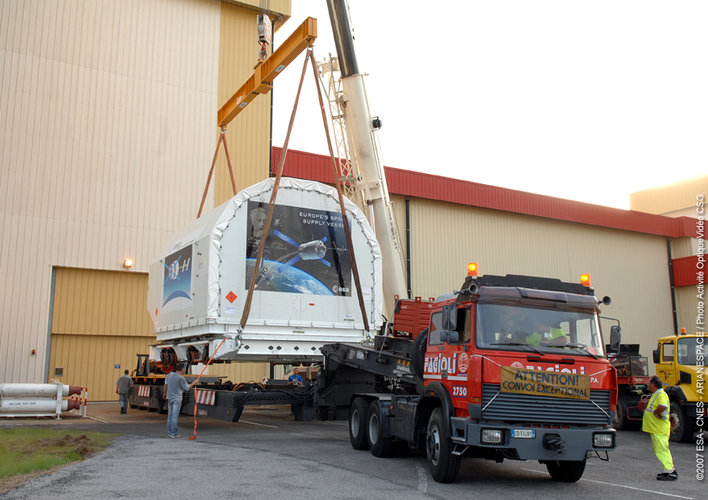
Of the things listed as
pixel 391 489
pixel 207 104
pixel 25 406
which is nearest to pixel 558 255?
pixel 207 104

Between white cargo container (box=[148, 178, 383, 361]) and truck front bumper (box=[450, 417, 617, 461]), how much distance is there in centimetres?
571

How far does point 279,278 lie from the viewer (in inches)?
532

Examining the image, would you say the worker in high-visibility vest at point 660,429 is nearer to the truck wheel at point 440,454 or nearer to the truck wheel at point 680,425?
the truck wheel at point 440,454

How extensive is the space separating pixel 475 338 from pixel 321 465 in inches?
126

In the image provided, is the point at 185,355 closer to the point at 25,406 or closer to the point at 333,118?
the point at 25,406

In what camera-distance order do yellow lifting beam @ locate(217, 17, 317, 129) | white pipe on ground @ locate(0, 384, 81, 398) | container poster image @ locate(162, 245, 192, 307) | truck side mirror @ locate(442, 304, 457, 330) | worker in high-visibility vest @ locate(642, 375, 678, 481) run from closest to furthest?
1. truck side mirror @ locate(442, 304, 457, 330)
2. worker in high-visibility vest @ locate(642, 375, 678, 481)
3. container poster image @ locate(162, 245, 192, 307)
4. yellow lifting beam @ locate(217, 17, 317, 129)
5. white pipe on ground @ locate(0, 384, 81, 398)

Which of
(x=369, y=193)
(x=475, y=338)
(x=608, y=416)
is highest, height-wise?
(x=369, y=193)

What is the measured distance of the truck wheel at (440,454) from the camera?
889 centimetres

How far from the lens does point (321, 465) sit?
997cm

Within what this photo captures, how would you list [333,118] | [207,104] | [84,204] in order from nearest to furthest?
[333,118] < [84,204] < [207,104]

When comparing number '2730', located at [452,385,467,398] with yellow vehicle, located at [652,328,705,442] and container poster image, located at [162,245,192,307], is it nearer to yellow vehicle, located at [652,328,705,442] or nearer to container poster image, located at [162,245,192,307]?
container poster image, located at [162,245,192,307]

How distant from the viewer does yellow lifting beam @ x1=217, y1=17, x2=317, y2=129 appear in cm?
1493

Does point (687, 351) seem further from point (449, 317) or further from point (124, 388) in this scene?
point (124, 388)

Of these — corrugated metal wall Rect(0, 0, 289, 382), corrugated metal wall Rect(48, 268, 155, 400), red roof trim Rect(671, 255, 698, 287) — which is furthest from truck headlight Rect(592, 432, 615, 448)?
red roof trim Rect(671, 255, 698, 287)
